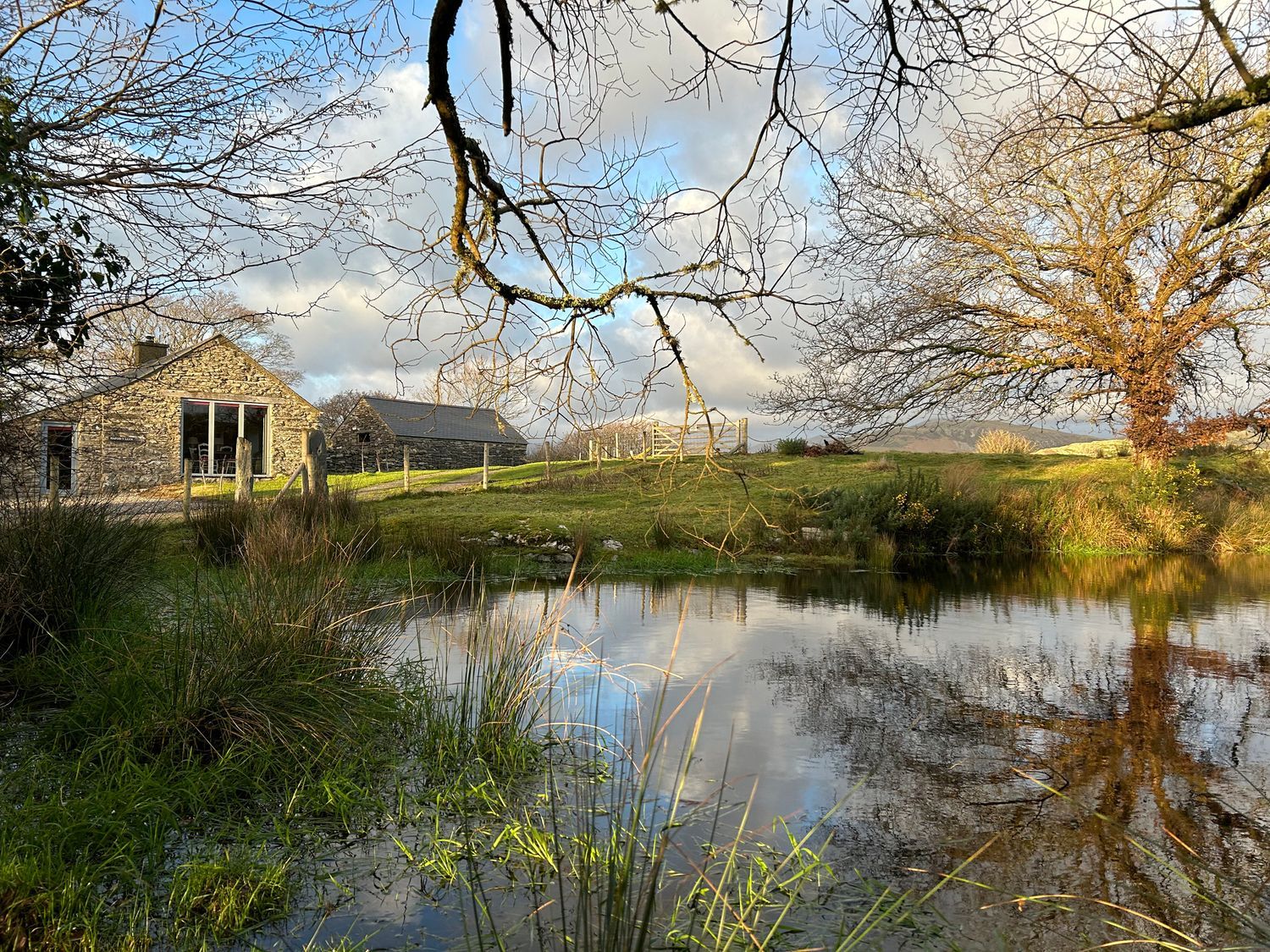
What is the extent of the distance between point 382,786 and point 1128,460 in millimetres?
22827

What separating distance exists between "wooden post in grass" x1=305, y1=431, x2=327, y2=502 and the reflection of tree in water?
8589mm

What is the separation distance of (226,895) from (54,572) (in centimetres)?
369

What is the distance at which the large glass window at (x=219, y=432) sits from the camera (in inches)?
990

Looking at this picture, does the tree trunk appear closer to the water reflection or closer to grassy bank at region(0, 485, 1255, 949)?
the water reflection

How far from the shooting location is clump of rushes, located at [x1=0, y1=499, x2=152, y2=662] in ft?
16.5

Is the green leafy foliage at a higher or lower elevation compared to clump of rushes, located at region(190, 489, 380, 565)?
higher

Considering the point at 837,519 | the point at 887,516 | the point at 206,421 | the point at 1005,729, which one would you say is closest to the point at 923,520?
the point at 887,516

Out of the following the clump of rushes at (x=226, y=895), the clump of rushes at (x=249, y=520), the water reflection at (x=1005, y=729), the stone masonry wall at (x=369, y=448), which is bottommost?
the water reflection at (x=1005, y=729)

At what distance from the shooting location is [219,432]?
84.5 ft

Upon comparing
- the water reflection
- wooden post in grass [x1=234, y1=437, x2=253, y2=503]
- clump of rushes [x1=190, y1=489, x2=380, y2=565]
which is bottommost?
the water reflection

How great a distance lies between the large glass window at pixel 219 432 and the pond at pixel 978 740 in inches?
760

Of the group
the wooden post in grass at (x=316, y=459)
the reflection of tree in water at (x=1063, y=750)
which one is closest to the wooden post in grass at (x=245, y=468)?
the wooden post in grass at (x=316, y=459)

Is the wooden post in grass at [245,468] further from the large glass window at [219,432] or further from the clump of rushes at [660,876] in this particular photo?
the large glass window at [219,432]

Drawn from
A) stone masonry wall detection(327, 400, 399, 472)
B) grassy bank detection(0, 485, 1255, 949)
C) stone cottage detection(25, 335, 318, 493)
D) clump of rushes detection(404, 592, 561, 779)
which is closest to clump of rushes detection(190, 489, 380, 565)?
grassy bank detection(0, 485, 1255, 949)
